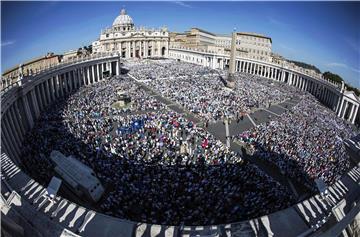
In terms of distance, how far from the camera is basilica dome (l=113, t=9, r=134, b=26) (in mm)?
130000

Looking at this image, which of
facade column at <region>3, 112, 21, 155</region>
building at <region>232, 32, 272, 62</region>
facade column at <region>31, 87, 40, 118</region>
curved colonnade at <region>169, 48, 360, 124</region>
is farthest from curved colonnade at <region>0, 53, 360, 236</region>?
building at <region>232, 32, 272, 62</region>

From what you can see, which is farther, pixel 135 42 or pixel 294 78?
pixel 135 42

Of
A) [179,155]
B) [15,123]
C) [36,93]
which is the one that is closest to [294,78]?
[179,155]

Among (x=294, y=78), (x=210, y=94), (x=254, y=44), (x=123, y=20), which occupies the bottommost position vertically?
(x=294, y=78)

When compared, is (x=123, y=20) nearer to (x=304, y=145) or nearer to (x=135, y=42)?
(x=135, y=42)

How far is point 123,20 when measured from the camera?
A: 429 feet

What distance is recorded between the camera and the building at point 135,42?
3999 inches

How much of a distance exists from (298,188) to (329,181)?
324 centimetres

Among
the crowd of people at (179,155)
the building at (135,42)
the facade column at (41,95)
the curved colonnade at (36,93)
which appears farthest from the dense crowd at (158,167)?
the building at (135,42)

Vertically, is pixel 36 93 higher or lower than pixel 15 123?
higher

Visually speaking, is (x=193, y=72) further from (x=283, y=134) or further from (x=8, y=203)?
(x=8, y=203)

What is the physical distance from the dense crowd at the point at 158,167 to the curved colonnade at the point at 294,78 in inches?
1232

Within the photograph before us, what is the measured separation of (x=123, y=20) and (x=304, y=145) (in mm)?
121807

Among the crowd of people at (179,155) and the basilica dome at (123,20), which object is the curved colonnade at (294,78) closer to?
the crowd of people at (179,155)
